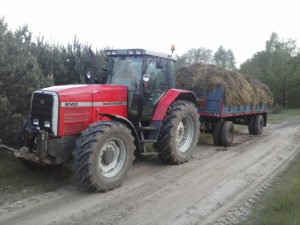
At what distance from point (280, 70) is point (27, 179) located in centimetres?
3389

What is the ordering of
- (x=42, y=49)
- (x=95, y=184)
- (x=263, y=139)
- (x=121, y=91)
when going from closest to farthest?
(x=95, y=184) → (x=121, y=91) → (x=42, y=49) → (x=263, y=139)

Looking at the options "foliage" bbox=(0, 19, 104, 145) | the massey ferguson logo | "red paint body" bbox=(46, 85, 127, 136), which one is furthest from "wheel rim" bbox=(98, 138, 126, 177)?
"foliage" bbox=(0, 19, 104, 145)

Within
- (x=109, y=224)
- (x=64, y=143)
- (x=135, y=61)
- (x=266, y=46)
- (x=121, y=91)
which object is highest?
(x=266, y=46)

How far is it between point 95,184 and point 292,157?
5847mm

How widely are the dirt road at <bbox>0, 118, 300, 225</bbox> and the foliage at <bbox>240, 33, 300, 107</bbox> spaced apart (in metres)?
28.3

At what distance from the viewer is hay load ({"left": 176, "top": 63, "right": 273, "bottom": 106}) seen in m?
10.9

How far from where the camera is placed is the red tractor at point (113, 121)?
19.6ft

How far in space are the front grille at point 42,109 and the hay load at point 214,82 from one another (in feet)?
19.2

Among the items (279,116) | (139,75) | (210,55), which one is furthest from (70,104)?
(210,55)

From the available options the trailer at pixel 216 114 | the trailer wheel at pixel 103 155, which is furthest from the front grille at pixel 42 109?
the trailer at pixel 216 114

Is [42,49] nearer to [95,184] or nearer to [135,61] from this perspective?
[135,61]

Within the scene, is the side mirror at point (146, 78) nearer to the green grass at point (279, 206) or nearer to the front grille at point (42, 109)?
the front grille at point (42, 109)

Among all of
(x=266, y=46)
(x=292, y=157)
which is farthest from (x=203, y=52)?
(x=292, y=157)

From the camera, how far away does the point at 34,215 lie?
5.07 m
